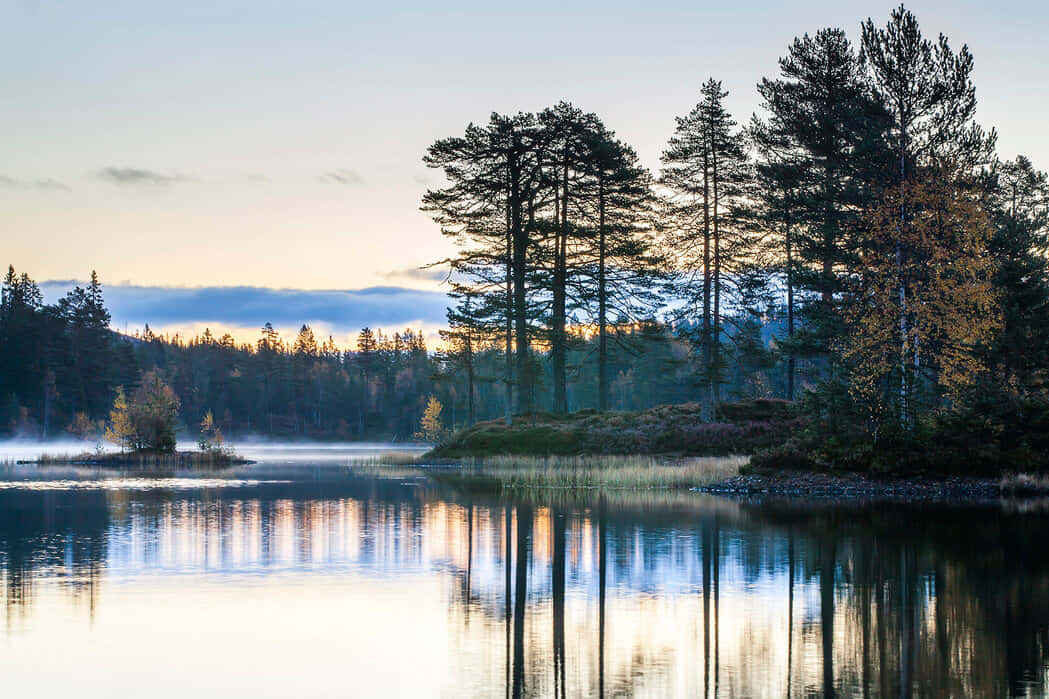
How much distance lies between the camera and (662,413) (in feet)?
175

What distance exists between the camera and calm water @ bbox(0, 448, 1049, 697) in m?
10.1

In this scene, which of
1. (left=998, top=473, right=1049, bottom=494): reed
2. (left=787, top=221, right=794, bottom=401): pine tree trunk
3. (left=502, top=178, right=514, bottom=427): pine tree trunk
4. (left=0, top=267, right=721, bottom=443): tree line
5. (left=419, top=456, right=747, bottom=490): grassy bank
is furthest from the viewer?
(left=0, top=267, right=721, bottom=443): tree line

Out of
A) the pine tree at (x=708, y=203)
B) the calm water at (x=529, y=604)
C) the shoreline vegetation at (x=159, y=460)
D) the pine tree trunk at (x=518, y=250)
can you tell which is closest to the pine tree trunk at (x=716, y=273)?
the pine tree at (x=708, y=203)

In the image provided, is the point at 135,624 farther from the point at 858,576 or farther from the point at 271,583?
the point at 858,576

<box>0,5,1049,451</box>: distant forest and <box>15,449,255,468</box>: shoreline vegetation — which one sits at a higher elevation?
<box>0,5,1049,451</box>: distant forest

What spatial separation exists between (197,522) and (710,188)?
35.7m

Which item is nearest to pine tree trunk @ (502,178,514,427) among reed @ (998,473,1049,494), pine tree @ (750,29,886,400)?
pine tree @ (750,29,886,400)

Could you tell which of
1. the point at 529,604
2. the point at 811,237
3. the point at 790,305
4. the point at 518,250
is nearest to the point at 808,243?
the point at 811,237

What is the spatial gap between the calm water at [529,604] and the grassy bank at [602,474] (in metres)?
10.5

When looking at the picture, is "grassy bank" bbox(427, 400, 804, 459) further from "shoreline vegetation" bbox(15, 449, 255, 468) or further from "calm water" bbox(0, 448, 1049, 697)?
"calm water" bbox(0, 448, 1049, 697)

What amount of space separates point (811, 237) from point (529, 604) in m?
39.6

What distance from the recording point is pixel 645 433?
50.0m

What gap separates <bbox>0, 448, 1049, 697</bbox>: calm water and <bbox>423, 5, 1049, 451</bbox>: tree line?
959 cm

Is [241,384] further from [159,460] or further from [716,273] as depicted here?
[716,273]
